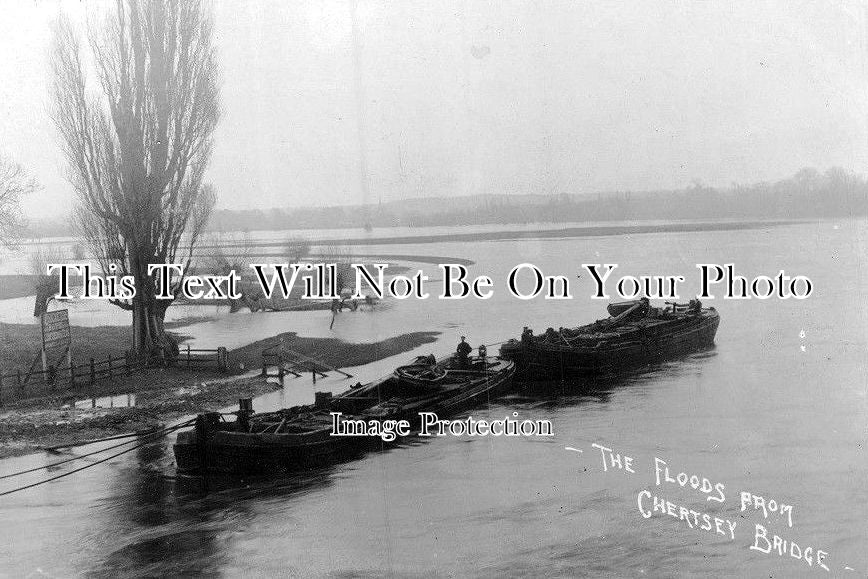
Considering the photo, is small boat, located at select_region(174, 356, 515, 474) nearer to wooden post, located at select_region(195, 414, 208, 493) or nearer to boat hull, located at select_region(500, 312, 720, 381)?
wooden post, located at select_region(195, 414, 208, 493)

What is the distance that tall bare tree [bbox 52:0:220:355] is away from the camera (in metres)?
12.1

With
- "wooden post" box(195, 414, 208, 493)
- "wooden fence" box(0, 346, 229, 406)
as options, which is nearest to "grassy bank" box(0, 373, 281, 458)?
"wooden fence" box(0, 346, 229, 406)

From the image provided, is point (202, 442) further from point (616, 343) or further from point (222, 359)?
point (616, 343)

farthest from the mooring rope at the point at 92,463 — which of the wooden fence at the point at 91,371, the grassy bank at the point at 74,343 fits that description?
the grassy bank at the point at 74,343

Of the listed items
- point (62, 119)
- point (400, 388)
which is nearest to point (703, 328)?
point (400, 388)

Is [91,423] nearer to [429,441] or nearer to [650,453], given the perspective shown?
[429,441]

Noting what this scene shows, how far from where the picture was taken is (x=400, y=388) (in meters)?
12.0

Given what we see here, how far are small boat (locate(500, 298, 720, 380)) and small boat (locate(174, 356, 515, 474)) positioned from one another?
9.66 feet

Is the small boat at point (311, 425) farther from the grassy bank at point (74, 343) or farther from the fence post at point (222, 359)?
the grassy bank at point (74, 343)

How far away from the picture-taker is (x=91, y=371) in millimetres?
12812

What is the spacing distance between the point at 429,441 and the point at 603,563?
13.4 feet

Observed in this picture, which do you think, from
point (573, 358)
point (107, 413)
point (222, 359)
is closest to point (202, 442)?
point (107, 413)

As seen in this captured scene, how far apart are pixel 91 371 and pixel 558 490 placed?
322 inches

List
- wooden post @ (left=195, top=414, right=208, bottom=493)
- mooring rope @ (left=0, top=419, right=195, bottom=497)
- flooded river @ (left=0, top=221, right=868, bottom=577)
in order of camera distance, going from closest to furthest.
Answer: flooded river @ (left=0, top=221, right=868, bottom=577) → mooring rope @ (left=0, top=419, right=195, bottom=497) → wooden post @ (left=195, top=414, right=208, bottom=493)
